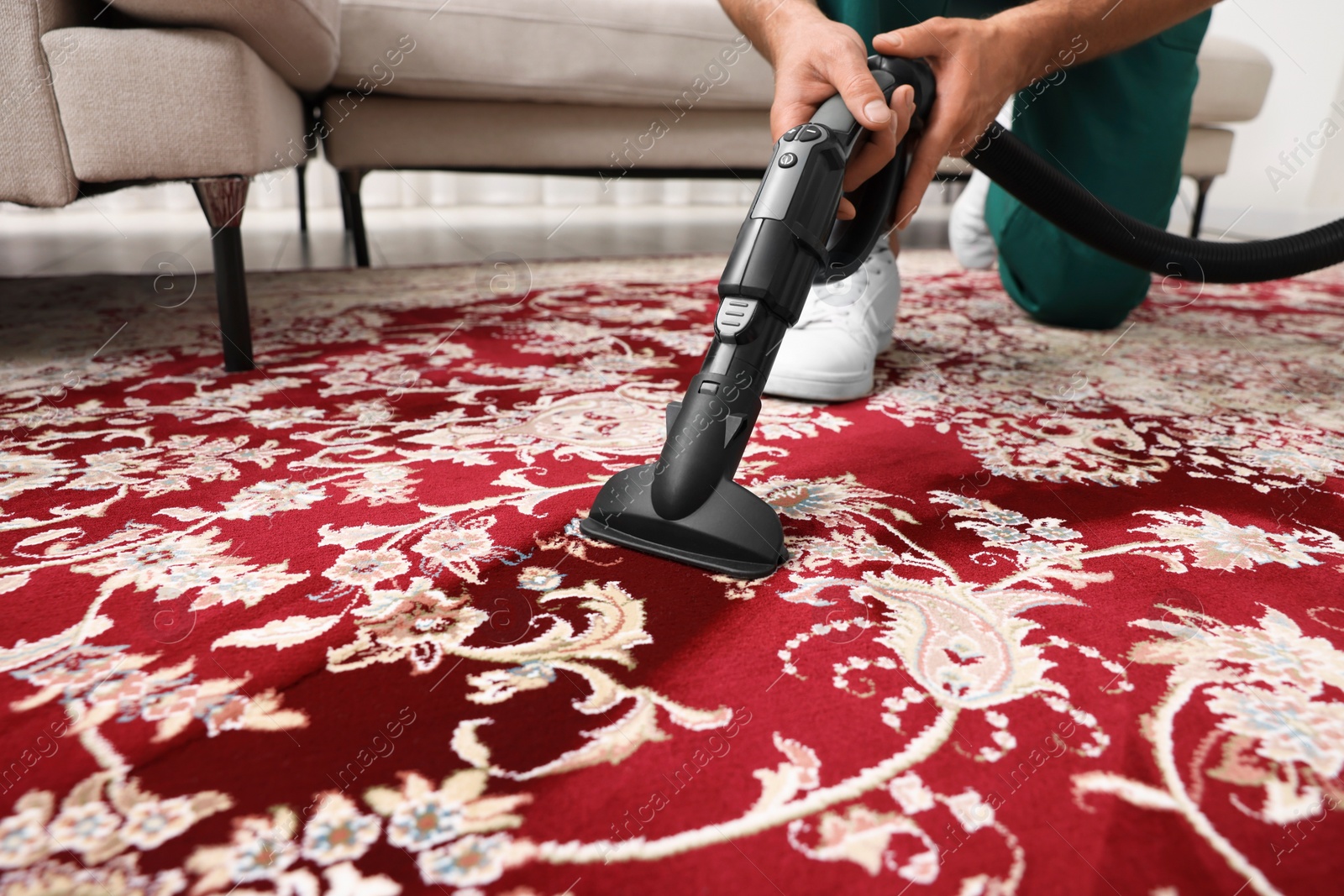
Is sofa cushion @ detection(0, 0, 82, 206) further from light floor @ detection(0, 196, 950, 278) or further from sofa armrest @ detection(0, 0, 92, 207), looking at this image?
light floor @ detection(0, 196, 950, 278)

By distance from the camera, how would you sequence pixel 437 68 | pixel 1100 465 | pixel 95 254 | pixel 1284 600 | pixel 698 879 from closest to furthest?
pixel 698 879, pixel 1284 600, pixel 1100 465, pixel 437 68, pixel 95 254

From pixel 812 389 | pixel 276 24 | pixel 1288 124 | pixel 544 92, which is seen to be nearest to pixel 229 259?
pixel 276 24

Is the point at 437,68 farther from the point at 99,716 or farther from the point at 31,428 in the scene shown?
the point at 99,716

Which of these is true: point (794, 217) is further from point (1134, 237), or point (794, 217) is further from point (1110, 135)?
point (1110, 135)

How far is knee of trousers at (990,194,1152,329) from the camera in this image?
1199 mm

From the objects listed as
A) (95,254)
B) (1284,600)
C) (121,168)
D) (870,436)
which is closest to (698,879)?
(1284,600)

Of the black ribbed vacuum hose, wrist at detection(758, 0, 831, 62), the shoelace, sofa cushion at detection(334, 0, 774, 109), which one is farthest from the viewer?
sofa cushion at detection(334, 0, 774, 109)

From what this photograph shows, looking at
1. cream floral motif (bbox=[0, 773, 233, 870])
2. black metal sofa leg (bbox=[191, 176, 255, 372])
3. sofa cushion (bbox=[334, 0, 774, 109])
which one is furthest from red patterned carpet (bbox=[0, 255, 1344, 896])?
sofa cushion (bbox=[334, 0, 774, 109])

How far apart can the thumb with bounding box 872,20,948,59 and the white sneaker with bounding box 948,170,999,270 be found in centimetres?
110

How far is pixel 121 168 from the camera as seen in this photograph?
841 mm

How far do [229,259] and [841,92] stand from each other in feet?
2.32

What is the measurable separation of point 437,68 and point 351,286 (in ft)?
1.35

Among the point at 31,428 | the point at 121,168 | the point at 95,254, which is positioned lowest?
the point at 95,254

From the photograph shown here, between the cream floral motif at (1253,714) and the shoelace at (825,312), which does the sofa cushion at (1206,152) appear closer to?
the shoelace at (825,312)
